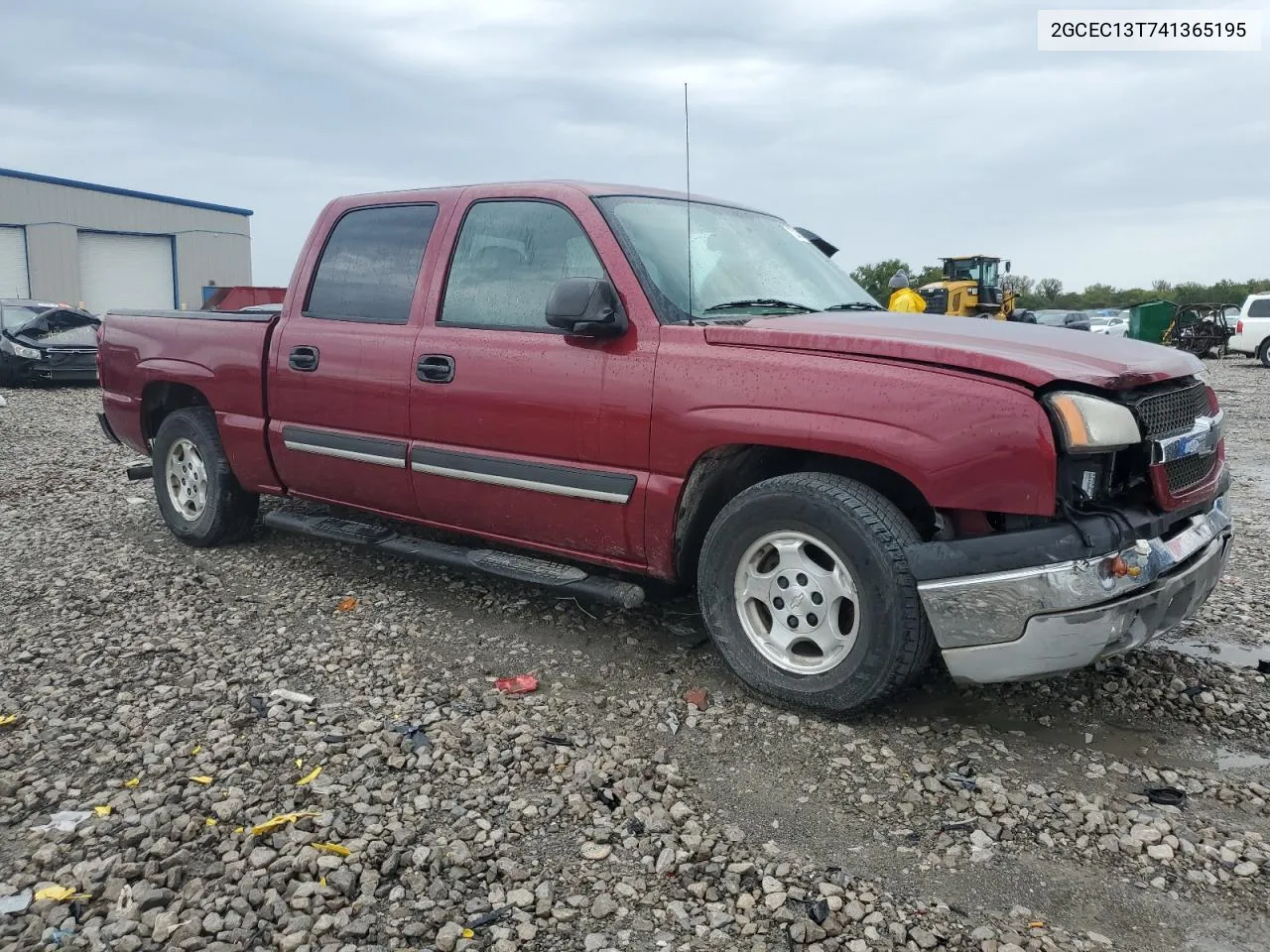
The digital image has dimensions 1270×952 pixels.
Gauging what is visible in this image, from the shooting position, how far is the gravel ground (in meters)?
2.46

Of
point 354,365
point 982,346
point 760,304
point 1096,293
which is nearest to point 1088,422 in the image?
point 982,346

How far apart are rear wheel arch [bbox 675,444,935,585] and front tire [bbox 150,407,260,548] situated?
3.00 m

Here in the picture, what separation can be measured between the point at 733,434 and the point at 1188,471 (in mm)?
1527

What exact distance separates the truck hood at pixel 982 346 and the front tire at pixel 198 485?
3280 millimetres

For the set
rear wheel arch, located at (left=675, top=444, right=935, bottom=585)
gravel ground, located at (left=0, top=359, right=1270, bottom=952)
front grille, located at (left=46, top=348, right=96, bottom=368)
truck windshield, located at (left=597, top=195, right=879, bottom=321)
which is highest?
truck windshield, located at (left=597, top=195, right=879, bottom=321)

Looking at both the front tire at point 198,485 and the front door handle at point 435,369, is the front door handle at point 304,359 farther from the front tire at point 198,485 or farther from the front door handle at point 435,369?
the front tire at point 198,485

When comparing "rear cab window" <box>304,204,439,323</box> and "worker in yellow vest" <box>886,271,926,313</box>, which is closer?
"rear cab window" <box>304,204,439,323</box>

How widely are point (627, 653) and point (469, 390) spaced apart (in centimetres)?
128

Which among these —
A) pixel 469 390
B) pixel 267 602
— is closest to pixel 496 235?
pixel 469 390

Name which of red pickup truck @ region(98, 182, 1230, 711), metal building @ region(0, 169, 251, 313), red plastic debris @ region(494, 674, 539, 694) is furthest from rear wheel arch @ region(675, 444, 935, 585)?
metal building @ region(0, 169, 251, 313)

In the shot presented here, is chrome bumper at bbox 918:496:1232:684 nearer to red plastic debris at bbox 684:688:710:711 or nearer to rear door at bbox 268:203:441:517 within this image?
red plastic debris at bbox 684:688:710:711

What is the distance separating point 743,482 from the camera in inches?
150

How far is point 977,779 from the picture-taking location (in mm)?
3105

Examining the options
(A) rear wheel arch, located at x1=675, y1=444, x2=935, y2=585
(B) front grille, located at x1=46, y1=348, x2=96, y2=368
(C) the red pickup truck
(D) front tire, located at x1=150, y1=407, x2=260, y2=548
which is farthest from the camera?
(B) front grille, located at x1=46, y1=348, x2=96, y2=368
